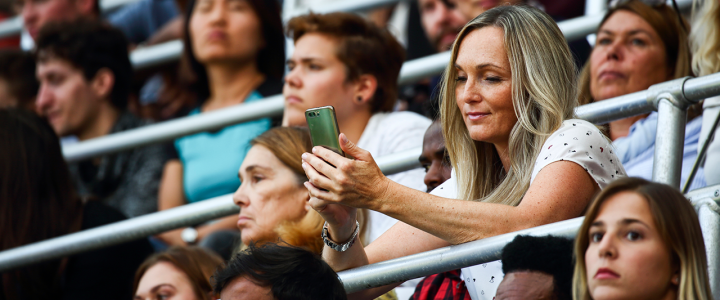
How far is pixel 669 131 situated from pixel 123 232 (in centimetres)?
164

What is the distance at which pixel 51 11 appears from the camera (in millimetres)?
5023

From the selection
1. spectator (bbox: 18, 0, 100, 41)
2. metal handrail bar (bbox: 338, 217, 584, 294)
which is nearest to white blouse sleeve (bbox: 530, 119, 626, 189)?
metal handrail bar (bbox: 338, 217, 584, 294)

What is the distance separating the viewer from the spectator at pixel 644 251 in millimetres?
1420

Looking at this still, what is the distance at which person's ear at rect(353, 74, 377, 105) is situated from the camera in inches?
126

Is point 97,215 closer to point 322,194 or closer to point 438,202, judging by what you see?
point 322,194

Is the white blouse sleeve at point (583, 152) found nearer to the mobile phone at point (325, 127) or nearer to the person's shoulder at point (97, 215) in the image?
the mobile phone at point (325, 127)

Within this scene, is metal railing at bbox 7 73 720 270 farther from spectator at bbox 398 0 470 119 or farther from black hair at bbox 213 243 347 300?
spectator at bbox 398 0 470 119

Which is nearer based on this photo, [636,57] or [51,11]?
[636,57]

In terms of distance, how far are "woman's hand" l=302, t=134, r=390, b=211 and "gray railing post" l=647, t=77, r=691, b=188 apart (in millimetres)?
603

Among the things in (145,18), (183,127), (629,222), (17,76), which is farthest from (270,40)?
(629,222)

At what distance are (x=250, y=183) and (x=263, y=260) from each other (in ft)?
3.13

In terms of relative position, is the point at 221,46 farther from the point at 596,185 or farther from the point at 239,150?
the point at 596,185

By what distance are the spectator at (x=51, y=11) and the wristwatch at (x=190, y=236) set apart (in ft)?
6.61

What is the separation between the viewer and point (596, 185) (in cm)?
187
